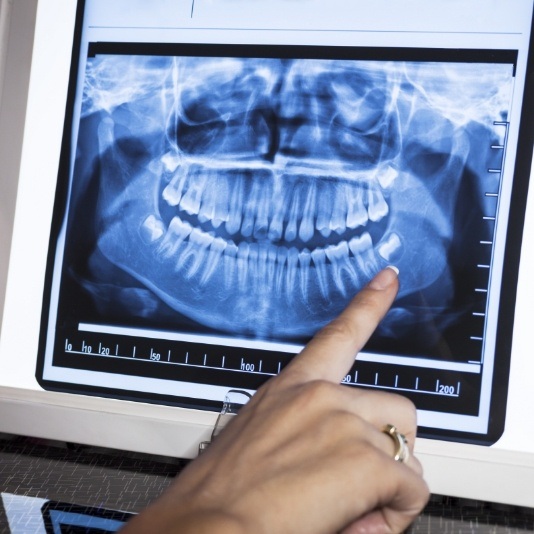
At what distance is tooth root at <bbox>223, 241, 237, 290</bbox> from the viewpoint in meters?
0.99

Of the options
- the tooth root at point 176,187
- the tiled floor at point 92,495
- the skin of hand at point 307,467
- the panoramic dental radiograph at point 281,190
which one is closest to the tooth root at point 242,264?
the panoramic dental radiograph at point 281,190

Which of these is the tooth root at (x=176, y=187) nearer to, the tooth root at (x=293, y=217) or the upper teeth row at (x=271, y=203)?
the upper teeth row at (x=271, y=203)

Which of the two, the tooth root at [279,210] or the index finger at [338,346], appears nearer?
A: the index finger at [338,346]

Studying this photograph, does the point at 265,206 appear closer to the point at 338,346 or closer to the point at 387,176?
the point at 387,176

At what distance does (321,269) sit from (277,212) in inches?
3.5

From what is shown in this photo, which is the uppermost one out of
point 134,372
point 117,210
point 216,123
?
point 216,123

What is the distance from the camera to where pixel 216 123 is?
40.0 inches

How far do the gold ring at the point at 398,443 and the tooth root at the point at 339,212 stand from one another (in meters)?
0.40

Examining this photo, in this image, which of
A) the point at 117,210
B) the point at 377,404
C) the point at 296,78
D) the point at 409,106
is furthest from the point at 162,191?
the point at 377,404

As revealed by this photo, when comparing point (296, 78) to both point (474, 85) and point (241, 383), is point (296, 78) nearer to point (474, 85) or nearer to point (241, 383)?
point (474, 85)

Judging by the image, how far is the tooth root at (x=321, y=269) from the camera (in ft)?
3.15

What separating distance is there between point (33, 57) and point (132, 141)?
0.20 m

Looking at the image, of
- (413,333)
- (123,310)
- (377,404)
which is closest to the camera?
(377,404)

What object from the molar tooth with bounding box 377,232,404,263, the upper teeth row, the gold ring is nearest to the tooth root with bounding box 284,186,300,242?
the upper teeth row
